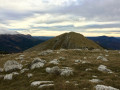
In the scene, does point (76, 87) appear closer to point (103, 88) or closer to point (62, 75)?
point (103, 88)

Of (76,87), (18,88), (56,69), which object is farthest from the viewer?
(56,69)

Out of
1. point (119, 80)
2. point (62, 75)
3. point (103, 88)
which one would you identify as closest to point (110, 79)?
point (119, 80)

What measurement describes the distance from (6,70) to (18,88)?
9.71 metres

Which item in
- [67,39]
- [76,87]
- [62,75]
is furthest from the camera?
[67,39]

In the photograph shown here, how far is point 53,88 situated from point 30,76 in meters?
7.32

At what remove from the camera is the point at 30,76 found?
21.0 metres

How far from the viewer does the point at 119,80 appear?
55.8ft

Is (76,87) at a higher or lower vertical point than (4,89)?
higher

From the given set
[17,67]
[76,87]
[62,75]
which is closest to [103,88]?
[76,87]

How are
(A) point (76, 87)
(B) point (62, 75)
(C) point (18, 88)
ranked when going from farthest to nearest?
(B) point (62, 75) → (C) point (18, 88) → (A) point (76, 87)

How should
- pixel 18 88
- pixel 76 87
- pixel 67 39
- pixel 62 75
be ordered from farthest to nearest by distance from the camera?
pixel 67 39, pixel 62 75, pixel 18 88, pixel 76 87

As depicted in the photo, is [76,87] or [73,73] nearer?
[76,87]

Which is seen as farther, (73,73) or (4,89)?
(73,73)

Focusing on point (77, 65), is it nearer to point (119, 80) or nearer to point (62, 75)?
point (62, 75)
